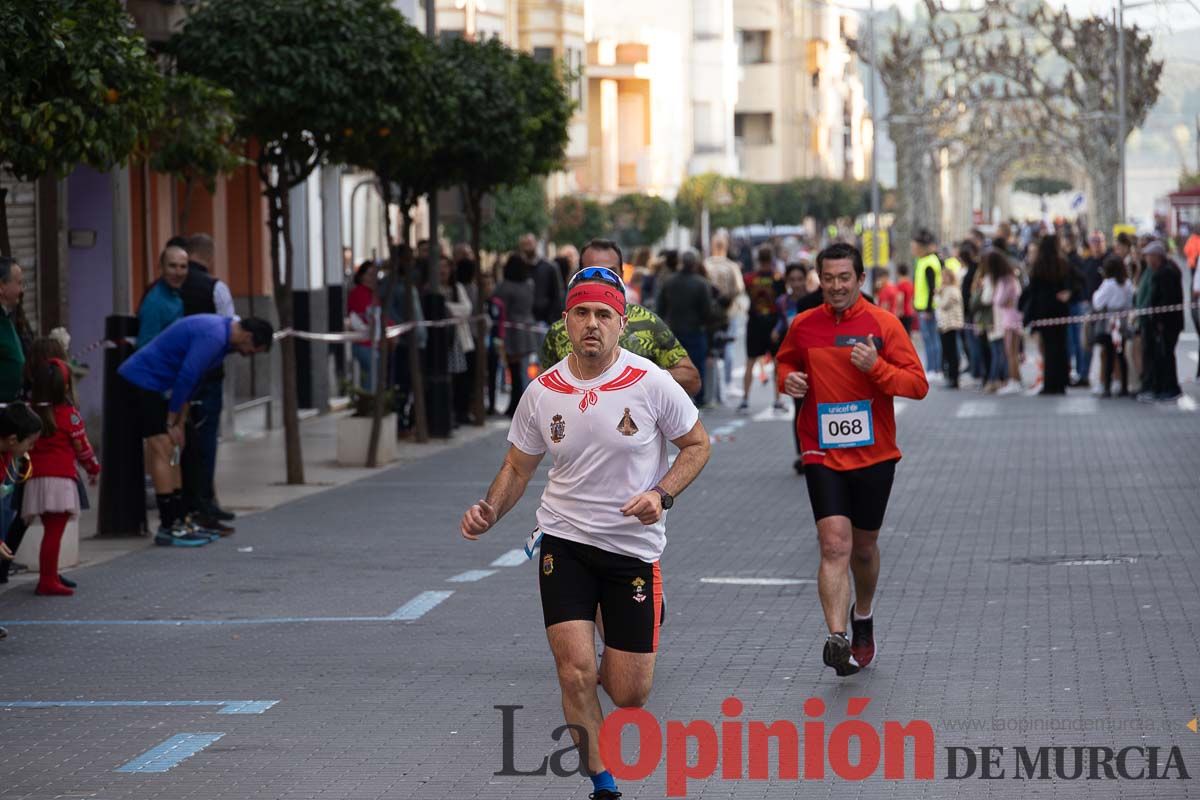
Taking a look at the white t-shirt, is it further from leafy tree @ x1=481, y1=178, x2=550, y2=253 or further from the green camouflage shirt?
leafy tree @ x1=481, y1=178, x2=550, y2=253

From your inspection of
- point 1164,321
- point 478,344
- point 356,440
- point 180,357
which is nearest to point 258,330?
point 180,357

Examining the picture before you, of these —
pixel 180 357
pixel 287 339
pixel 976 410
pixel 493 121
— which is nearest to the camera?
pixel 180 357

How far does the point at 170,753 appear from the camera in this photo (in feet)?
26.4

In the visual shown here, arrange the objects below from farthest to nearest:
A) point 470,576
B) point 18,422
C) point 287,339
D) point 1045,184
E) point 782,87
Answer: point 1045,184, point 782,87, point 287,339, point 470,576, point 18,422

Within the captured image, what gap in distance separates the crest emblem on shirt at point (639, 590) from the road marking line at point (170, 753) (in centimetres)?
→ 192

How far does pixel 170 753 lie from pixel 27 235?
1116cm

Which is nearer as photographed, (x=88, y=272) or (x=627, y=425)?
(x=627, y=425)

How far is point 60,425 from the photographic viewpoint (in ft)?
39.5

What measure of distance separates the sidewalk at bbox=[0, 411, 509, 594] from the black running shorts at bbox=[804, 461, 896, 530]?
16.6 feet


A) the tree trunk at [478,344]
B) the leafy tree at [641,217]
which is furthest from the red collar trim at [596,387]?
the leafy tree at [641,217]

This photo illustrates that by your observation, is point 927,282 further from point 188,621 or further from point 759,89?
point 759,89

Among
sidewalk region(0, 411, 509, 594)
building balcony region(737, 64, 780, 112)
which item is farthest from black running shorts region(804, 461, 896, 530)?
building balcony region(737, 64, 780, 112)

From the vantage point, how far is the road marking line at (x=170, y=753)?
7.84 metres

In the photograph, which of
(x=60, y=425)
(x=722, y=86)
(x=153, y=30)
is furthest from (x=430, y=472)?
(x=722, y=86)
